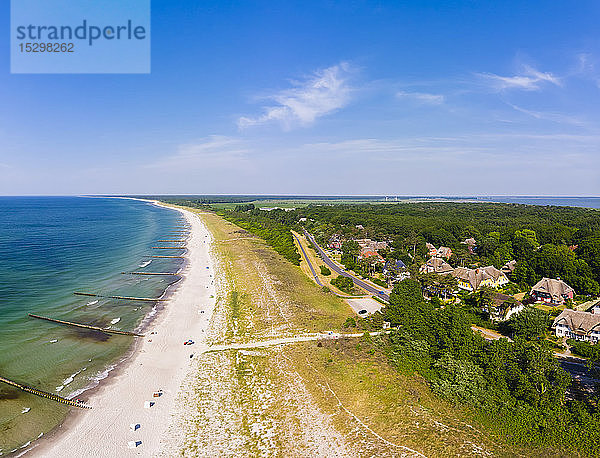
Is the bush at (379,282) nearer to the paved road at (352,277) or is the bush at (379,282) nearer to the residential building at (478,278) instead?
the paved road at (352,277)

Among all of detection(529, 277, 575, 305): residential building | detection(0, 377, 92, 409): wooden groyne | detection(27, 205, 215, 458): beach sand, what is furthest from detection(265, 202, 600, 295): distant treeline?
detection(0, 377, 92, 409): wooden groyne

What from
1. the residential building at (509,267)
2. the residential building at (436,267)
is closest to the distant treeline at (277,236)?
the residential building at (436,267)

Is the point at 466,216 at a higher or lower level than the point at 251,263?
higher

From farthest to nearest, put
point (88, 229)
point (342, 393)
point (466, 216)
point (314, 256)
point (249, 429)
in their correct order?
point (466, 216)
point (88, 229)
point (314, 256)
point (342, 393)
point (249, 429)

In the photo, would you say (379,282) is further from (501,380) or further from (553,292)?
(501,380)

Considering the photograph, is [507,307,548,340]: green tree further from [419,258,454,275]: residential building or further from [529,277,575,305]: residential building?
[419,258,454,275]: residential building

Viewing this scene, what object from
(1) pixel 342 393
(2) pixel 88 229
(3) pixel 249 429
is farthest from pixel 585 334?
(2) pixel 88 229

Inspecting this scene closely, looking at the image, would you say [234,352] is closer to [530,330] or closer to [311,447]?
[311,447]
